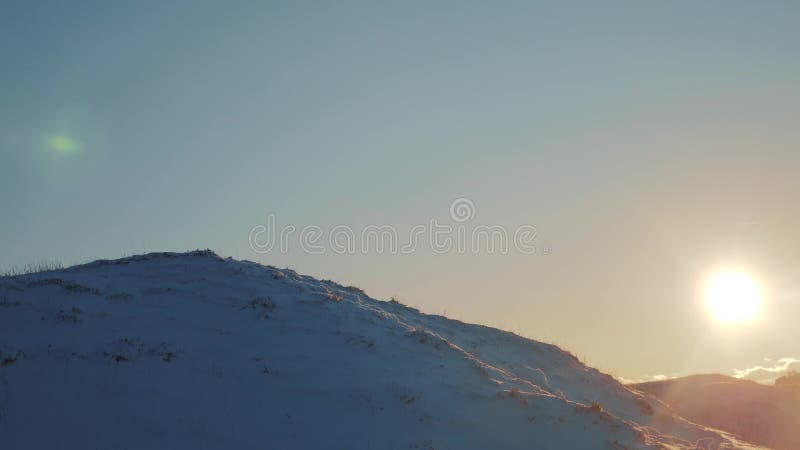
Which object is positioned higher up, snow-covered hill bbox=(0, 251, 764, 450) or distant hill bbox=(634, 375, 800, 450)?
distant hill bbox=(634, 375, 800, 450)

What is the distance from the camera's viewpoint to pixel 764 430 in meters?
36.8

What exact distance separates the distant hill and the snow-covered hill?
9095 mm

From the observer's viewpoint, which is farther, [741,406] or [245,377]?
[741,406]

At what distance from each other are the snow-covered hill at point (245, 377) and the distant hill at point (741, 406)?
29.8ft

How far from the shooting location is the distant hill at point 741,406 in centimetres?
3628

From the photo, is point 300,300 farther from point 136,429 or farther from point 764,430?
point 764,430

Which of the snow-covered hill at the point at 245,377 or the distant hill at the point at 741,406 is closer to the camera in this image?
the snow-covered hill at the point at 245,377

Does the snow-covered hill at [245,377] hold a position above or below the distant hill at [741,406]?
below

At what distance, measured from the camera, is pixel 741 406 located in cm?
3988

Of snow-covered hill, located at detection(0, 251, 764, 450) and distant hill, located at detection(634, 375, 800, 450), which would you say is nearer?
snow-covered hill, located at detection(0, 251, 764, 450)

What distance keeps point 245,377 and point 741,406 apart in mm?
34870

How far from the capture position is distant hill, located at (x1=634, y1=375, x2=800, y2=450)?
119 feet

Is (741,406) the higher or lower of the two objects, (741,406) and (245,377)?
the higher

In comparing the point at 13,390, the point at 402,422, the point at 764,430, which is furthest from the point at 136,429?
the point at 764,430
